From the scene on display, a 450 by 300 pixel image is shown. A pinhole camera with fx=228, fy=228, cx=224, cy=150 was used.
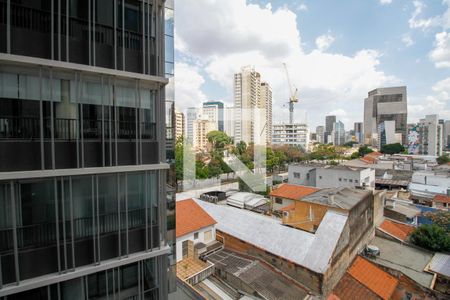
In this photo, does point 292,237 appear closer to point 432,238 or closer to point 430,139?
point 432,238

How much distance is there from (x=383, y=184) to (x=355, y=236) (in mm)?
25516

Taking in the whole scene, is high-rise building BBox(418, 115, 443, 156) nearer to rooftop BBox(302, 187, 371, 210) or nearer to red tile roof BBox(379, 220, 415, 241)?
red tile roof BBox(379, 220, 415, 241)

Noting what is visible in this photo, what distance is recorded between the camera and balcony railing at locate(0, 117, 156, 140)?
3512 mm

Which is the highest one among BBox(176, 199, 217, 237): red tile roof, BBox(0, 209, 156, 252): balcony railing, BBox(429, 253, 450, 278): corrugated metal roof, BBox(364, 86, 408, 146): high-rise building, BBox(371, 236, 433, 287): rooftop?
BBox(364, 86, 408, 146): high-rise building

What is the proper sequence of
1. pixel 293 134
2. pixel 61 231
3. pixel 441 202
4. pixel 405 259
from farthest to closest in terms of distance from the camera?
pixel 293 134, pixel 441 202, pixel 405 259, pixel 61 231

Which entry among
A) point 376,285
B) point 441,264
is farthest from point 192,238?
point 441,264

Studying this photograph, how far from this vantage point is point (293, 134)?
79375 mm

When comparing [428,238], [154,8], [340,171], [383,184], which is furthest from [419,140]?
[154,8]

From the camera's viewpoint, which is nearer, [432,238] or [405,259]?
[405,259]

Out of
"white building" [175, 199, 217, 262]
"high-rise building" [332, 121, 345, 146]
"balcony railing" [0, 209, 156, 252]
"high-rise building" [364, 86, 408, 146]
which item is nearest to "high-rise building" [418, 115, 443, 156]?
"high-rise building" [364, 86, 408, 146]

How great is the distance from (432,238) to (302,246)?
10.1m

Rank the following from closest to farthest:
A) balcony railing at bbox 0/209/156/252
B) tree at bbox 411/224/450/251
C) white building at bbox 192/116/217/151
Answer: balcony railing at bbox 0/209/156/252 → tree at bbox 411/224/450/251 → white building at bbox 192/116/217/151

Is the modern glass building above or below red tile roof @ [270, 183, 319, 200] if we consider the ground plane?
above

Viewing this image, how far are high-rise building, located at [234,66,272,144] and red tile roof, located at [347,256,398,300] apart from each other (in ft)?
139
